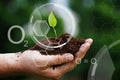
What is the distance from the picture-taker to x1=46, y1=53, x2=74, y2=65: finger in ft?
6.47

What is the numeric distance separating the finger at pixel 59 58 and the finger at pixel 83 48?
42mm

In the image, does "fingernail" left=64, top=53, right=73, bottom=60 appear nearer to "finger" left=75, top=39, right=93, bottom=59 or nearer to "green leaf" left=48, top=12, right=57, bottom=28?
"finger" left=75, top=39, right=93, bottom=59

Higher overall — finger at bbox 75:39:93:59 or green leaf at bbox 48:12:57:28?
green leaf at bbox 48:12:57:28

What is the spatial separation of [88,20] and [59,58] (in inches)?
9.4

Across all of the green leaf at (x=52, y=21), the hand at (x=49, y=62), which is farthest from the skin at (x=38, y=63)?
the green leaf at (x=52, y=21)

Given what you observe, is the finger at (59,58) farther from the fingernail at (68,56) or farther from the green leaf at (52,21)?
the green leaf at (52,21)

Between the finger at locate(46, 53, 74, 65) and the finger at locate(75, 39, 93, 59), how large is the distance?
0.14ft

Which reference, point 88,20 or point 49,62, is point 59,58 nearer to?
point 49,62

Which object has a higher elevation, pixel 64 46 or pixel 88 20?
pixel 88 20
